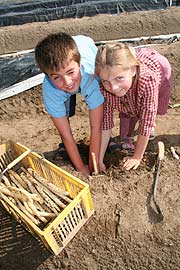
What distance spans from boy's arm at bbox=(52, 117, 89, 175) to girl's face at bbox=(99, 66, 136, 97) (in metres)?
0.38

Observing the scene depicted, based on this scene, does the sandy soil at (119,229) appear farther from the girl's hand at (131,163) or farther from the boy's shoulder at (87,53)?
the boy's shoulder at (87,53)

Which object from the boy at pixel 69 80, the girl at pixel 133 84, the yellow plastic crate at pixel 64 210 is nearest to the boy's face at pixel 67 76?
the boy at pixel 69 80

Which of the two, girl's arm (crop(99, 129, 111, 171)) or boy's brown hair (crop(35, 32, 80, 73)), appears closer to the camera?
boy's brown hair (crop(35, 32, 80, 73))

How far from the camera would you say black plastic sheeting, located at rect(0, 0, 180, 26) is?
5.19 meters

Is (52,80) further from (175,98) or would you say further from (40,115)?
(175,98)

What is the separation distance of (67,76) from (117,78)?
0.27m

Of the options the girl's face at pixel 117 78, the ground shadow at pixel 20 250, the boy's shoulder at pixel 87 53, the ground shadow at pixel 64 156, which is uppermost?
the boy's shoulder at pixel 87 53

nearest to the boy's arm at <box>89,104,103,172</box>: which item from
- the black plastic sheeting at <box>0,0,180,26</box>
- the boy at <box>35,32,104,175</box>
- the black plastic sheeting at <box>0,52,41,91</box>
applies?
the boy at <box>35,32,104,175</box>

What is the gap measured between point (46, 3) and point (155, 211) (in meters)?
4.49

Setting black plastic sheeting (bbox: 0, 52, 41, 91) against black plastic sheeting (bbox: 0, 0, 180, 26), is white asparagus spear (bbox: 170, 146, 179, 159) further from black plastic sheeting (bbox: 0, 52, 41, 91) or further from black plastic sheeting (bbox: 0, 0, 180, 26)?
black plastic sheeting (bbox: 0, 0, 180, 26)

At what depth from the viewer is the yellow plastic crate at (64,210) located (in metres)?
1.61

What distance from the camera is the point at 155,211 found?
1.93 metres

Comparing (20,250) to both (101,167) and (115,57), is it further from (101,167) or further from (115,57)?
(115,57)

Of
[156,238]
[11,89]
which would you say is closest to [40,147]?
[11,89]
